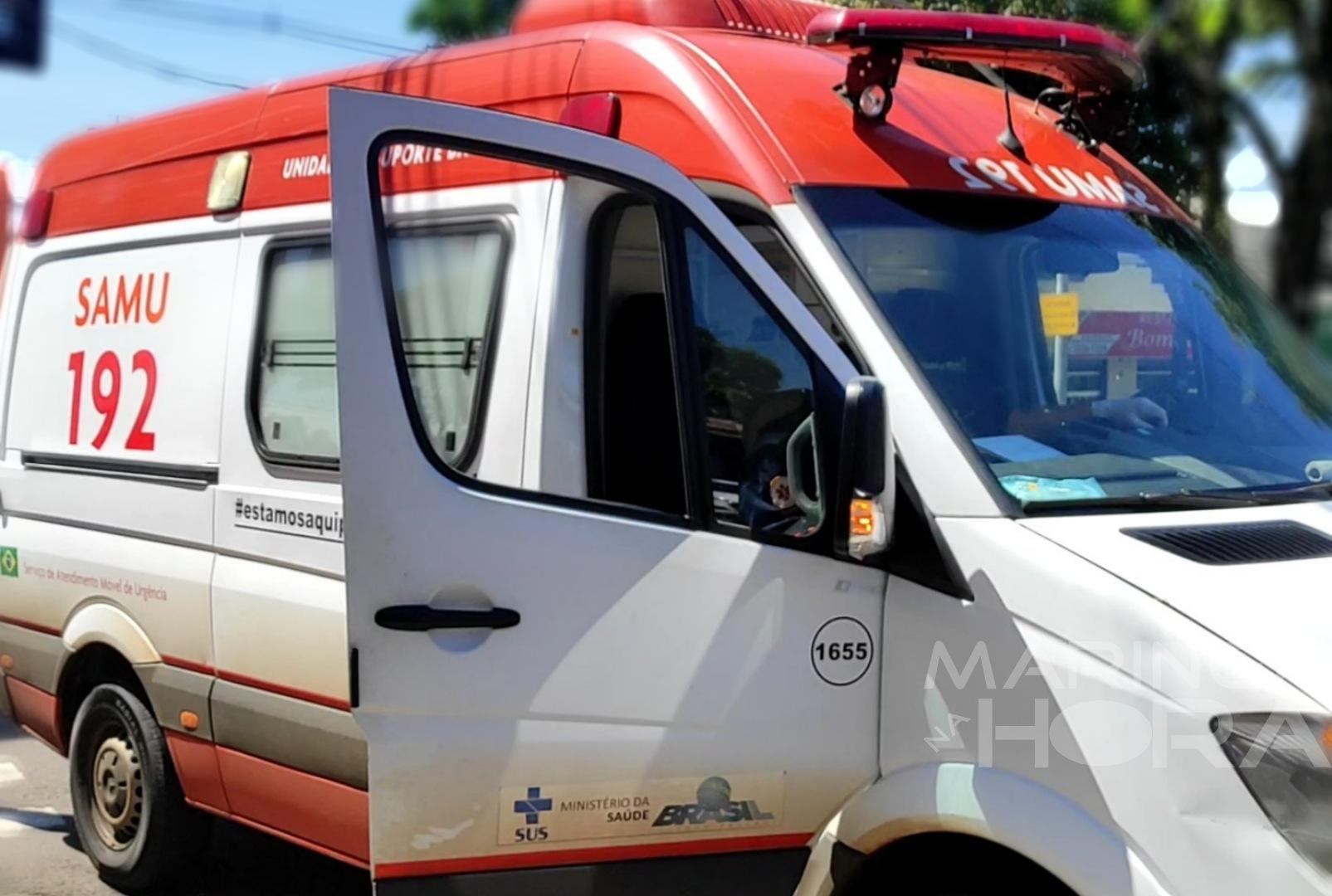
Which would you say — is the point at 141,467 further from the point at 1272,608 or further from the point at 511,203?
the point at 1272,608

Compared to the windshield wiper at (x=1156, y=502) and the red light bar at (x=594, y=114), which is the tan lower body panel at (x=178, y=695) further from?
the windshield wiper at (x=1156, y=502)

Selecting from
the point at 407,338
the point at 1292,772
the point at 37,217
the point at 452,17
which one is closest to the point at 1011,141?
the point at 407,338

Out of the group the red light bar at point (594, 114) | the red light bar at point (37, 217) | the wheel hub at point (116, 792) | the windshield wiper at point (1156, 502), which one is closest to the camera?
the windshield wiper at point (1156, 502)

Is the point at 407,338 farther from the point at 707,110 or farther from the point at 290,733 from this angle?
the point at 290,733

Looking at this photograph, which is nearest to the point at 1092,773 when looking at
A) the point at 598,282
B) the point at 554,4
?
the point at 598,282

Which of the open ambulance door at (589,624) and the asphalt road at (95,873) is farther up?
the open ambulance door at (589,624)

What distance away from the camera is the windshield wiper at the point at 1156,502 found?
2988 millimetres

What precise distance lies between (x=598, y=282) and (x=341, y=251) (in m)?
0.63

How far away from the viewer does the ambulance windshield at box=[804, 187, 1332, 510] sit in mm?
3174

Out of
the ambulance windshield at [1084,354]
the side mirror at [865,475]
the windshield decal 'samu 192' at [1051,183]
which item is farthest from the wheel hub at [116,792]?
the windshield decal 'samu 192' at [1051,183]

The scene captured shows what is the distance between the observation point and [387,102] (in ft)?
10.5

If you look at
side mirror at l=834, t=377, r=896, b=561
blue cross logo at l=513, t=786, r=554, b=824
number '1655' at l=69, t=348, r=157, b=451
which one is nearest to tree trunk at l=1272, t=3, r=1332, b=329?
side mirror at l=834, t=377, r=896, b=561

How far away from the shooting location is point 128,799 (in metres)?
5.12

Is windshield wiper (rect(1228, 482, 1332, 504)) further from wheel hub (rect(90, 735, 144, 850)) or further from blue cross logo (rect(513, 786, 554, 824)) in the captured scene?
wheel hub (rect(90, 735, 144, 850))
